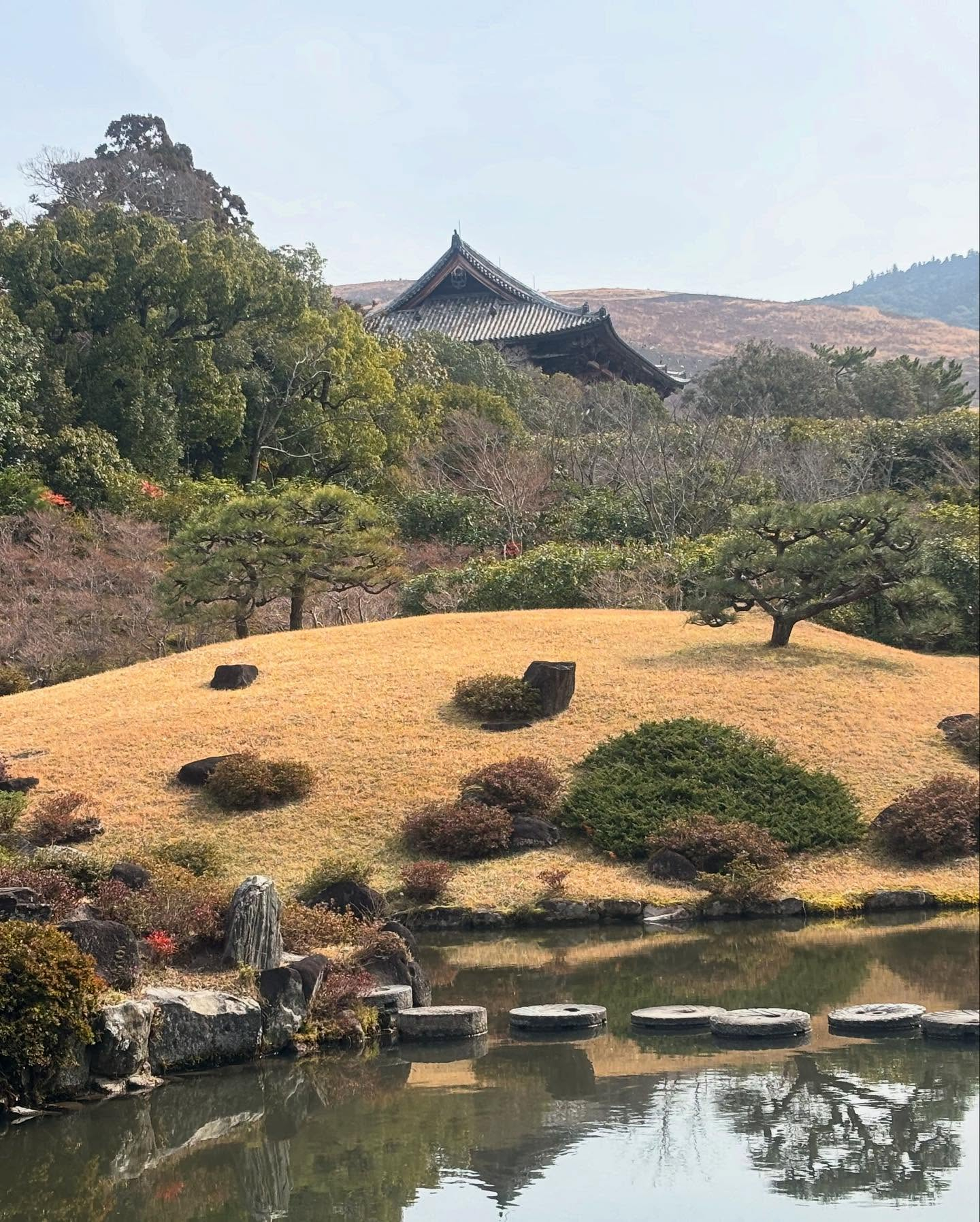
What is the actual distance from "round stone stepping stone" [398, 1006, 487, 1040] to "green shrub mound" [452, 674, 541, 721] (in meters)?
9.60

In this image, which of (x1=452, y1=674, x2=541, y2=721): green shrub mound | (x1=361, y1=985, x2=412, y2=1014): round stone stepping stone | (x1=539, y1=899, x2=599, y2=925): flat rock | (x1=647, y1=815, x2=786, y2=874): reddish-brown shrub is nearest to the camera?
(x1=361, y1=985, x2=412, y2=1014): round stone stepping stone

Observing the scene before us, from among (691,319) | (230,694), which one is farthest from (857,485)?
(691,319)

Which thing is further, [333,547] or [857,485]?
[857,485]

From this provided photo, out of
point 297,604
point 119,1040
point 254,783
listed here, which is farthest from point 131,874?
point 297,604

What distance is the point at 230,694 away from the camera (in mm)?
22219

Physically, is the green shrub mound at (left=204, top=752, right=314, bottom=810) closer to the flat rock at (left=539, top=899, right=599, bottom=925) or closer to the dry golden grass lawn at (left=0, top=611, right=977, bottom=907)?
the dry golden grass lawn at (left=0, top=611, right=977, bottom=907)

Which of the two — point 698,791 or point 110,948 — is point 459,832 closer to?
point 698,791

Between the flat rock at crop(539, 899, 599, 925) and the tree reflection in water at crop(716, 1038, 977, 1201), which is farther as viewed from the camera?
the flat rock at crop(539, 899, 599, 925)

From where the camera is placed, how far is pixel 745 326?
511ft

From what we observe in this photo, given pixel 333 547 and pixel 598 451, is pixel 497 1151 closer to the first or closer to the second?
pixel 333 547

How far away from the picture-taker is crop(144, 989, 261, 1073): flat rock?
34.3ft

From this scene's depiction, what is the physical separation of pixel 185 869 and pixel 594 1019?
510 centimetres

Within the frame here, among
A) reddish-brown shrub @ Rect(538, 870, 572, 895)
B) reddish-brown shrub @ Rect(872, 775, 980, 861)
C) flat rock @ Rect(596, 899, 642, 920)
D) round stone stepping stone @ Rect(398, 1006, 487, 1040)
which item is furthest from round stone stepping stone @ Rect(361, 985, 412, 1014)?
reddish-brown shrub @ Rect(872, 775, 980, 861)

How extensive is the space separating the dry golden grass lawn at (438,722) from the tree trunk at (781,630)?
0.25 meters
